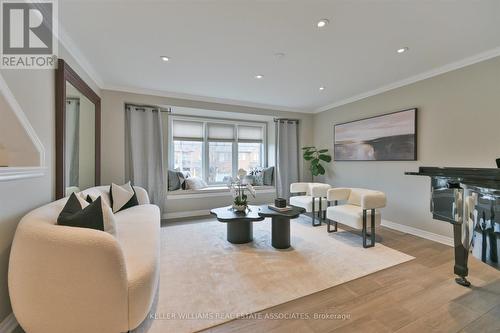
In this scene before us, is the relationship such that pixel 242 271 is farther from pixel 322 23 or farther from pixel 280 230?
pixel 322 23

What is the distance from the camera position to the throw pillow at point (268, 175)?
5.35 m

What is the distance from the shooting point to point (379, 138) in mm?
3828

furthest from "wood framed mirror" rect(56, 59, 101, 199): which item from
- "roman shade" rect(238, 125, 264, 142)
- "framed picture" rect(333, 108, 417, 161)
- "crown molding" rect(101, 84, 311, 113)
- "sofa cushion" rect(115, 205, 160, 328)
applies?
"framed picture" rect(333, 108, 417, 161)

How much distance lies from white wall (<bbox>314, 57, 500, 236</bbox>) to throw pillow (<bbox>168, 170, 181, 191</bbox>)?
3.72m

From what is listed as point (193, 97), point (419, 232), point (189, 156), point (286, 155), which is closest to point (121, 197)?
point (189, 156)

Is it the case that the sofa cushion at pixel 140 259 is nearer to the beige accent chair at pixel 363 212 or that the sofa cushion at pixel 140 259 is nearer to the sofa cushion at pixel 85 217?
the sofa cushion at pixel 85 217

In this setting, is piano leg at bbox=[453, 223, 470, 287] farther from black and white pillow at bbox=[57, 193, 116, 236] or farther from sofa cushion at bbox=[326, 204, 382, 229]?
black and white pillow at bbox=[57, 193, 116, 236]

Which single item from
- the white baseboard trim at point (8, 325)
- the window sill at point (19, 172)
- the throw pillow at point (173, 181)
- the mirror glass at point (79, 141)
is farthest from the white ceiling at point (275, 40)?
the white baseboard trim at point (8, 325)

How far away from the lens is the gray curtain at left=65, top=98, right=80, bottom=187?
2379 millimetres

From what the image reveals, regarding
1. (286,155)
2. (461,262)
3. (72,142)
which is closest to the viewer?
(461,262)

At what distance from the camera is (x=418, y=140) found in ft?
Result: 10.9

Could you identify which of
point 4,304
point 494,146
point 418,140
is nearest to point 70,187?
point 4,304

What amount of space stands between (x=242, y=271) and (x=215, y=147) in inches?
138

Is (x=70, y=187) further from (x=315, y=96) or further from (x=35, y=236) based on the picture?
(x=315, y=96)
